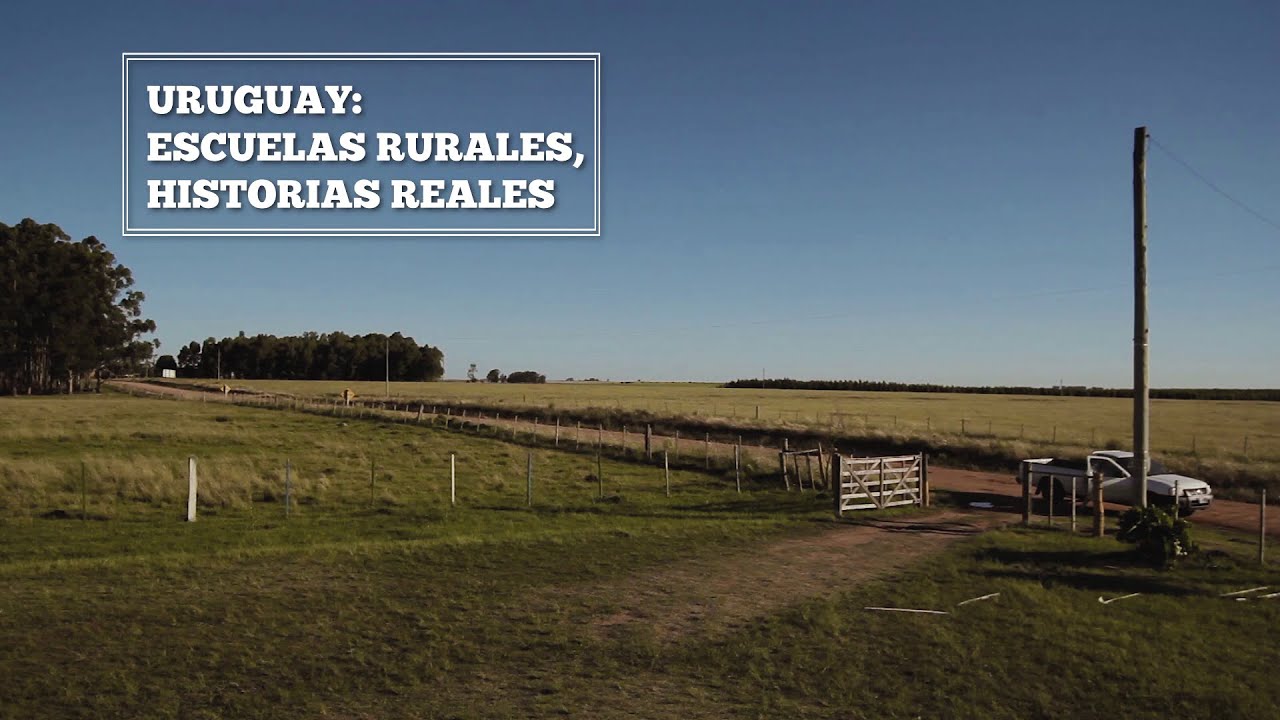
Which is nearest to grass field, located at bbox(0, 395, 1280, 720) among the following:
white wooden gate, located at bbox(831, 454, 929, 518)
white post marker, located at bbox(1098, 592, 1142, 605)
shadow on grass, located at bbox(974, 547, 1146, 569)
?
shadow on grass, located at bbox(974, 547, 1146, 569)

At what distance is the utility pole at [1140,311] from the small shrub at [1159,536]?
1752 millimetres

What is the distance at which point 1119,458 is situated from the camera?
28531 millimetres

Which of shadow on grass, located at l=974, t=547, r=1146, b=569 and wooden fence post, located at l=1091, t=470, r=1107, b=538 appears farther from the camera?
wooden fence post, located at l=1091, t=470, r=1107, b=538

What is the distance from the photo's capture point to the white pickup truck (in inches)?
1015

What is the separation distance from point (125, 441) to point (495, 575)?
37.4 m

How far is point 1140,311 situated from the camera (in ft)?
67.8

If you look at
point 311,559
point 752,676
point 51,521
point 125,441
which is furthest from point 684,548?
point 125,441

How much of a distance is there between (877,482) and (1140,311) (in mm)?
8804

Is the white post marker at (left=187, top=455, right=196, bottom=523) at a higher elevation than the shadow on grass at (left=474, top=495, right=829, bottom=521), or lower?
higher

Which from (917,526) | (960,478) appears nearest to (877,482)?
(917,526)

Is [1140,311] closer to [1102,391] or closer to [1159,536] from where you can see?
[1159,536]

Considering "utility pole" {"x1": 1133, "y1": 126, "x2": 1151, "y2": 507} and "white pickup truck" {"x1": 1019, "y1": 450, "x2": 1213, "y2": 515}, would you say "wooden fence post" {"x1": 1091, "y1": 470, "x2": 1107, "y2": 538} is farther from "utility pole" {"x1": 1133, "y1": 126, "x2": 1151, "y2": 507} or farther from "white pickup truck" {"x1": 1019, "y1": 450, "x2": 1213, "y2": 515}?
"white pickup truck" {"x1": 1019, "y1": 450, "x2": 1213, "y2": 515}

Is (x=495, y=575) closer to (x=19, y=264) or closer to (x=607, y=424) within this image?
(x=607, y=424)

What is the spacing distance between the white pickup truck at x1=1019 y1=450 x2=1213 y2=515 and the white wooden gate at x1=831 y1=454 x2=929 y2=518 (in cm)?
320
